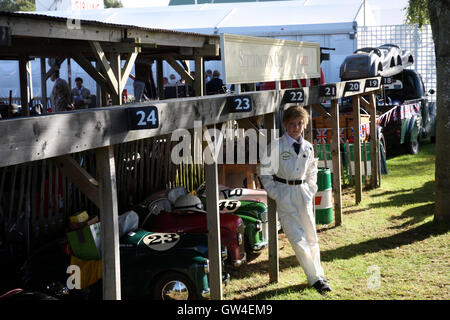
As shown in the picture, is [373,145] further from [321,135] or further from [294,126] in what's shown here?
[294,126]

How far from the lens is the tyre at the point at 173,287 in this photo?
17.5 ft

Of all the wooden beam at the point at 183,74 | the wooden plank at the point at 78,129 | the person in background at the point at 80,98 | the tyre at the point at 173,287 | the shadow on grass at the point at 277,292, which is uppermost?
the wooden beam at the point at 183,74

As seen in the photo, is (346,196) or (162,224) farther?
(346,196)

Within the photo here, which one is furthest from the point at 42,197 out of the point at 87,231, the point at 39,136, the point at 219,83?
the point at 219,83

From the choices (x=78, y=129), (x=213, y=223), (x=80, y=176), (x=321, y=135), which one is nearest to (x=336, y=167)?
(x=321, y=135)

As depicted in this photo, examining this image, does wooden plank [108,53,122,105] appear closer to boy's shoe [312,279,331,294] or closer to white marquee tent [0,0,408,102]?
boy's shoe [312,279,331,294]

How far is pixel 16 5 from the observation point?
55.1 metres

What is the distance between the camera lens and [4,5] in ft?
179

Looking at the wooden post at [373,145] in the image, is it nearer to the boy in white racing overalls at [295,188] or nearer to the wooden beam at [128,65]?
the wooden beam at [128,65]

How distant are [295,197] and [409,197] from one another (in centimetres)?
525

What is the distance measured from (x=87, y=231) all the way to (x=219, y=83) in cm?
1181

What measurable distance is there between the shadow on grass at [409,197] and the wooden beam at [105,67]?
4.61 m

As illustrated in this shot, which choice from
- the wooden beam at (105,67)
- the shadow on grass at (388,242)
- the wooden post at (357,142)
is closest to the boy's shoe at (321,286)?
the shadow on grass at (388,242)
